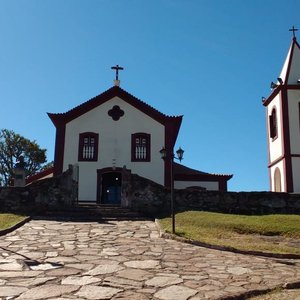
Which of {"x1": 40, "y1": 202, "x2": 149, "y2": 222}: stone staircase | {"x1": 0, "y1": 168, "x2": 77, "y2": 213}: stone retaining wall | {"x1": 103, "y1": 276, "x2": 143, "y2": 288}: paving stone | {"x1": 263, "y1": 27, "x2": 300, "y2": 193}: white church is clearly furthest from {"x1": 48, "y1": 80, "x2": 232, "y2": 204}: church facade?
{"x1": 103, "y1": 276, "x2": 143, "y2": 288}: paving stone

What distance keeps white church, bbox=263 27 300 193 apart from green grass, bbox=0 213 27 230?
612 inches

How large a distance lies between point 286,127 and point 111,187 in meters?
11.1

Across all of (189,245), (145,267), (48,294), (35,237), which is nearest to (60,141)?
(35,237)

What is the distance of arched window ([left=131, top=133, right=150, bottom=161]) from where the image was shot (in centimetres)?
2503

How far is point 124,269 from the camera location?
7586 mm

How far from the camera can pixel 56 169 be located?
24.4m

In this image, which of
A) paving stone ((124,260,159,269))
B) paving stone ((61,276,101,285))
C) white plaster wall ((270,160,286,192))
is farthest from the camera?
white plaster wall ((270,160,286,192))

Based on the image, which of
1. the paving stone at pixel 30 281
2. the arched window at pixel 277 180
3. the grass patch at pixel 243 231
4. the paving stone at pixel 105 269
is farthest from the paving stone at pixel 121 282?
the arched window at pixel 277 180

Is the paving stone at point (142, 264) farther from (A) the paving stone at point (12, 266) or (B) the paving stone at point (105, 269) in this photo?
(A) the paving stone at point (12, 266)

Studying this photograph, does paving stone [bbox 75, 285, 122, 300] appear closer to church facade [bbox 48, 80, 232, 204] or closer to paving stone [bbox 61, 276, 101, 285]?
paving stone [bbox 61, 276, 101, 285]

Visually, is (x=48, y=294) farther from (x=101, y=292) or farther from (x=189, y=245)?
(x=189, y=245)

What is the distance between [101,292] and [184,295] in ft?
3.92

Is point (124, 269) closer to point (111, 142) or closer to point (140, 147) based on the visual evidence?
point (140, 147)

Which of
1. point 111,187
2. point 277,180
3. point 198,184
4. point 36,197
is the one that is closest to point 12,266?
point 36,197
